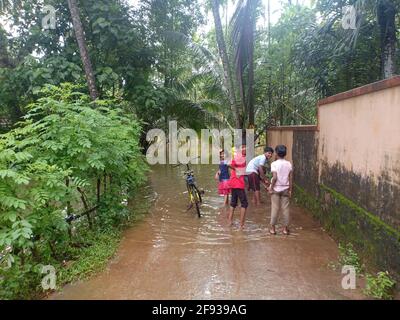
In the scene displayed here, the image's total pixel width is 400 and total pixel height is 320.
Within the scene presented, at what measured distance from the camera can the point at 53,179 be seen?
4590 mm

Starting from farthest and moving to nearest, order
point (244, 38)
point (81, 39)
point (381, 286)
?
1. point (244, 38)
2. point (81, 39)
3. point (381, 286)

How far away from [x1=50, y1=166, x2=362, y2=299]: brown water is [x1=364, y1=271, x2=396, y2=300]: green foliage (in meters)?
0.15

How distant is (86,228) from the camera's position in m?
6.68

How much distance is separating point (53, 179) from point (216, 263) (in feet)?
8.45

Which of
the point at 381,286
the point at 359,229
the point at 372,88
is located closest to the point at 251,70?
the point at 372,88

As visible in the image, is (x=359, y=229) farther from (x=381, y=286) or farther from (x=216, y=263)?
(x=216, y=263)

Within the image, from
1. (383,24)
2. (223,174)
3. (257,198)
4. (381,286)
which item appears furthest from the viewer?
(257,198)

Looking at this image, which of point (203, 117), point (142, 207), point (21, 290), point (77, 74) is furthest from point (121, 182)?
point (203, 117)

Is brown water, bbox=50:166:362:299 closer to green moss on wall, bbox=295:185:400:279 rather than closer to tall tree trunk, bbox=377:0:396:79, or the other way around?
green moss on wall, bbox=295:185:400:279

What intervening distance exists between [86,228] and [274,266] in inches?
142

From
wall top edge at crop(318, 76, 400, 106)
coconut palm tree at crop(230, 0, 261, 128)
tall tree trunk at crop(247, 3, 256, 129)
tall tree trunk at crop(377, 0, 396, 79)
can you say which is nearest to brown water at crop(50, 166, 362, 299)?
wall top edge at crop(318, 76, 400, 106)

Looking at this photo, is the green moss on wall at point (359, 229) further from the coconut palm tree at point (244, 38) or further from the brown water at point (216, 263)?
the coconut palm tree at point (244, 38)

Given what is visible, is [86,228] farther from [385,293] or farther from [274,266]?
[385,293]

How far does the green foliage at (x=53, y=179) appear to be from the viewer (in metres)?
4.18
